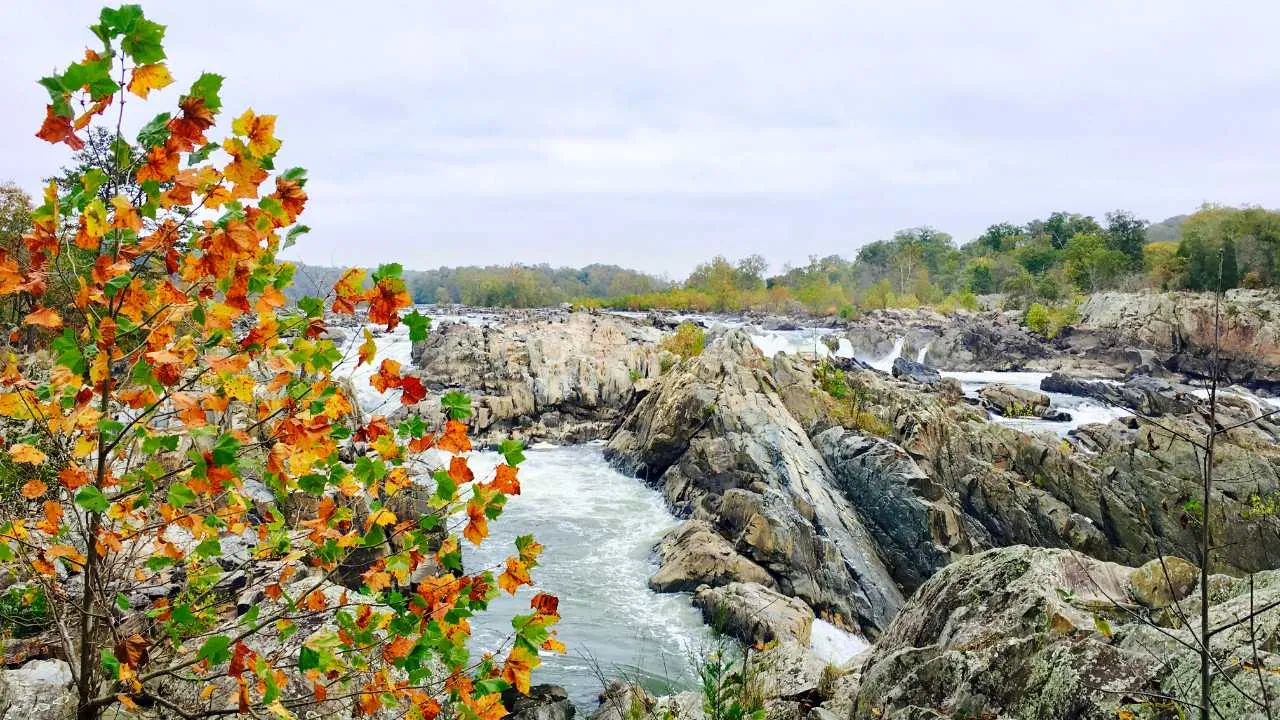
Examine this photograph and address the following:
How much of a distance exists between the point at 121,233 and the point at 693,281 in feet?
279

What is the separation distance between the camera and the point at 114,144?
2.32 metres

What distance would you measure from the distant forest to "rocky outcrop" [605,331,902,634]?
22.8m

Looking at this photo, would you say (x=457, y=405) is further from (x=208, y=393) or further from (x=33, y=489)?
(x=33, y=489)

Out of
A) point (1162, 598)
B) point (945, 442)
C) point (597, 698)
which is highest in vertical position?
point (1162, 598)

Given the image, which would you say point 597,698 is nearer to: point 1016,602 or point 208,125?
point 1016,602

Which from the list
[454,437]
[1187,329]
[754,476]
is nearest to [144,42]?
[454,437]

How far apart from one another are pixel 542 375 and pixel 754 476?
13654 millimetres

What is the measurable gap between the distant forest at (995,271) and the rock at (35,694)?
36.0m

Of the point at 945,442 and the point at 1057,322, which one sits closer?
the point at 945,442

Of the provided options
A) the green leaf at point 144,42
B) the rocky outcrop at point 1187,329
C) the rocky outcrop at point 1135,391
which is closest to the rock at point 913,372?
the rocky outcrop at point 1135,391

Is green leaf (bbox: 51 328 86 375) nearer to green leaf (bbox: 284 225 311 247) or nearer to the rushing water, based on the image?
green leaf (bbox: 284 225 311 247)

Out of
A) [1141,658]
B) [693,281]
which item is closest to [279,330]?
[1141,658]

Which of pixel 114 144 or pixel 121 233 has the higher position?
pixel 114 144

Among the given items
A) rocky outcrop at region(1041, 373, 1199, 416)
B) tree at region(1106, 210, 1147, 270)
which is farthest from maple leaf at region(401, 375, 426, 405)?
tree at region(1106, 210, 1147, 270)
